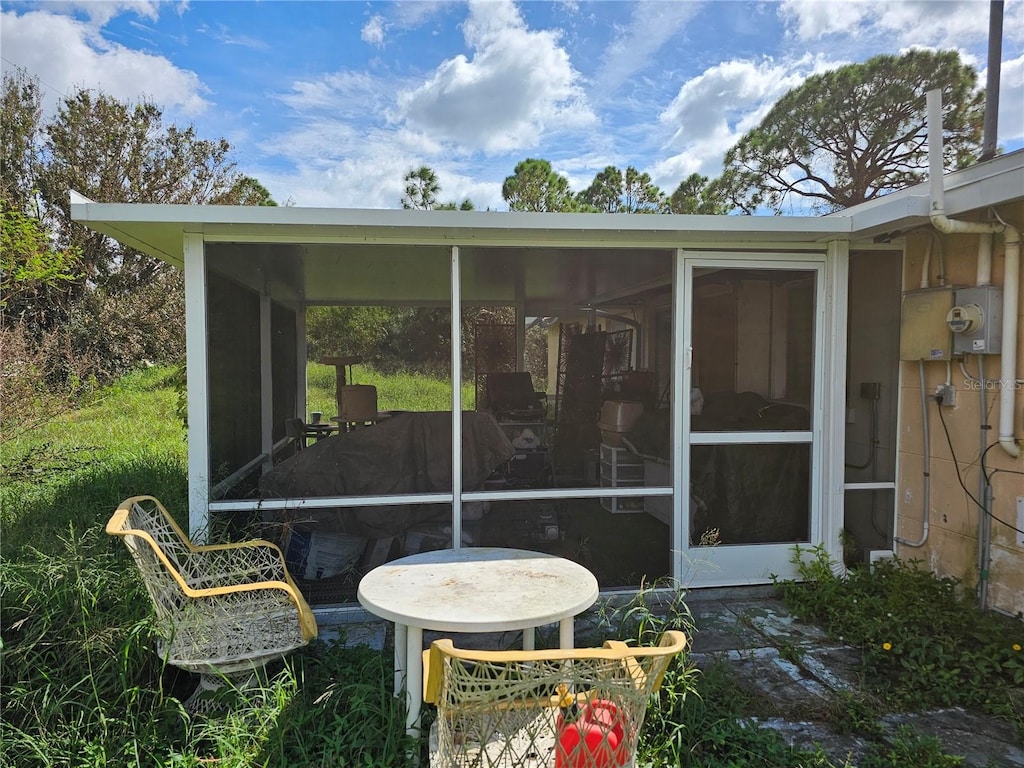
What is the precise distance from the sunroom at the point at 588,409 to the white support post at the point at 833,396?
13mm

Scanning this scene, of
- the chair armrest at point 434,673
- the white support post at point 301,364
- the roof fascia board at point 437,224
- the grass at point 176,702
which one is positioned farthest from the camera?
the white support post at point 301,364

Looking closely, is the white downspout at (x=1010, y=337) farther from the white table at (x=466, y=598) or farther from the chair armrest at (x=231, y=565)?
the chair armrest at (x=231, y=565)

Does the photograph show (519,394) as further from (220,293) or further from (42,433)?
(42,433)

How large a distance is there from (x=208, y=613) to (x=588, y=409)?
8.07ft

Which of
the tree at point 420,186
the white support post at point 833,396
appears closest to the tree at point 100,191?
the tree at point 420,186

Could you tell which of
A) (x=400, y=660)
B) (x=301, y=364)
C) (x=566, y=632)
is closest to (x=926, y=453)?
(x=566, y=632)

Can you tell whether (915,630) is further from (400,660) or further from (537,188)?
(537,188)

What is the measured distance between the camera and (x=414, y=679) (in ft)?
6.90

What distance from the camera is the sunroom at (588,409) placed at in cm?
341

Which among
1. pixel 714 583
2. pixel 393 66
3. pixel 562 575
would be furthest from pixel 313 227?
pixel 393 66

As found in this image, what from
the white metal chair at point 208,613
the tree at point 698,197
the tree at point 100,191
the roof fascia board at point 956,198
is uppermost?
the tree at point 698,197

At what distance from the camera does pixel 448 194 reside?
18.2 meters

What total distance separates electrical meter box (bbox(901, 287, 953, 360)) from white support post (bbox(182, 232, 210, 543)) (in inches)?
158

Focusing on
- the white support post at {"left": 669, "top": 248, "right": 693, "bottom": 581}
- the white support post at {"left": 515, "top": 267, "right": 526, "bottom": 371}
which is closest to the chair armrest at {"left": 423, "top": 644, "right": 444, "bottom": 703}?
the white support post at {"left": 669, "top": 248, "right": 693, "bottom": 581}
